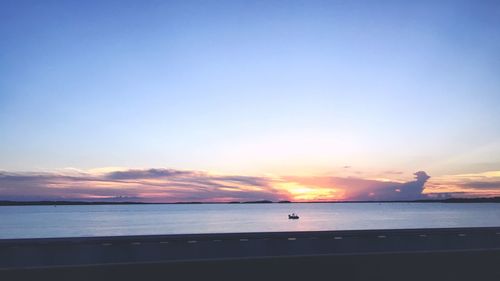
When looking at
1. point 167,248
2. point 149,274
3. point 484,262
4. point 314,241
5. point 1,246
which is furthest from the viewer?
point 314,241

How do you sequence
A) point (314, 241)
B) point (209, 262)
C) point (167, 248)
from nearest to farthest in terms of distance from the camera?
point (209, 262), point (167, 248), point (314, 241)

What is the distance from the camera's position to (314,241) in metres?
11.0

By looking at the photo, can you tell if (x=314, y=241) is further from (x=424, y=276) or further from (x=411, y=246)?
(x=424, y=276)

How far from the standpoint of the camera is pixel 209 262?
631 centimetres

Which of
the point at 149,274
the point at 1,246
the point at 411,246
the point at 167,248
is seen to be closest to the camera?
the point at 149,274

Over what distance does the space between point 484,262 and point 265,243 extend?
189 inches

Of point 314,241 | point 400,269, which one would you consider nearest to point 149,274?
point 400,269

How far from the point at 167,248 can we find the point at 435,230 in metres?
6.39

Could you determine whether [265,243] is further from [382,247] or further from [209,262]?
[209,262]

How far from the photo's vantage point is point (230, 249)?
418 inches

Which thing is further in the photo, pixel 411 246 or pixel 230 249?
pixel 411 246

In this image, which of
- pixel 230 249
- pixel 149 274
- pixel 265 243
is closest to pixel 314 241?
pixel 265 243

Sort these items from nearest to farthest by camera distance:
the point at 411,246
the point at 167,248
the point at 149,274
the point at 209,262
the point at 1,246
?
1. the point at 149,274
2. the point at 209,262
3. the point at 1,246
4. the point at 167,248
5. the point at 411,246

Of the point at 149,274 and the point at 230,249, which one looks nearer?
the point at 149,274
